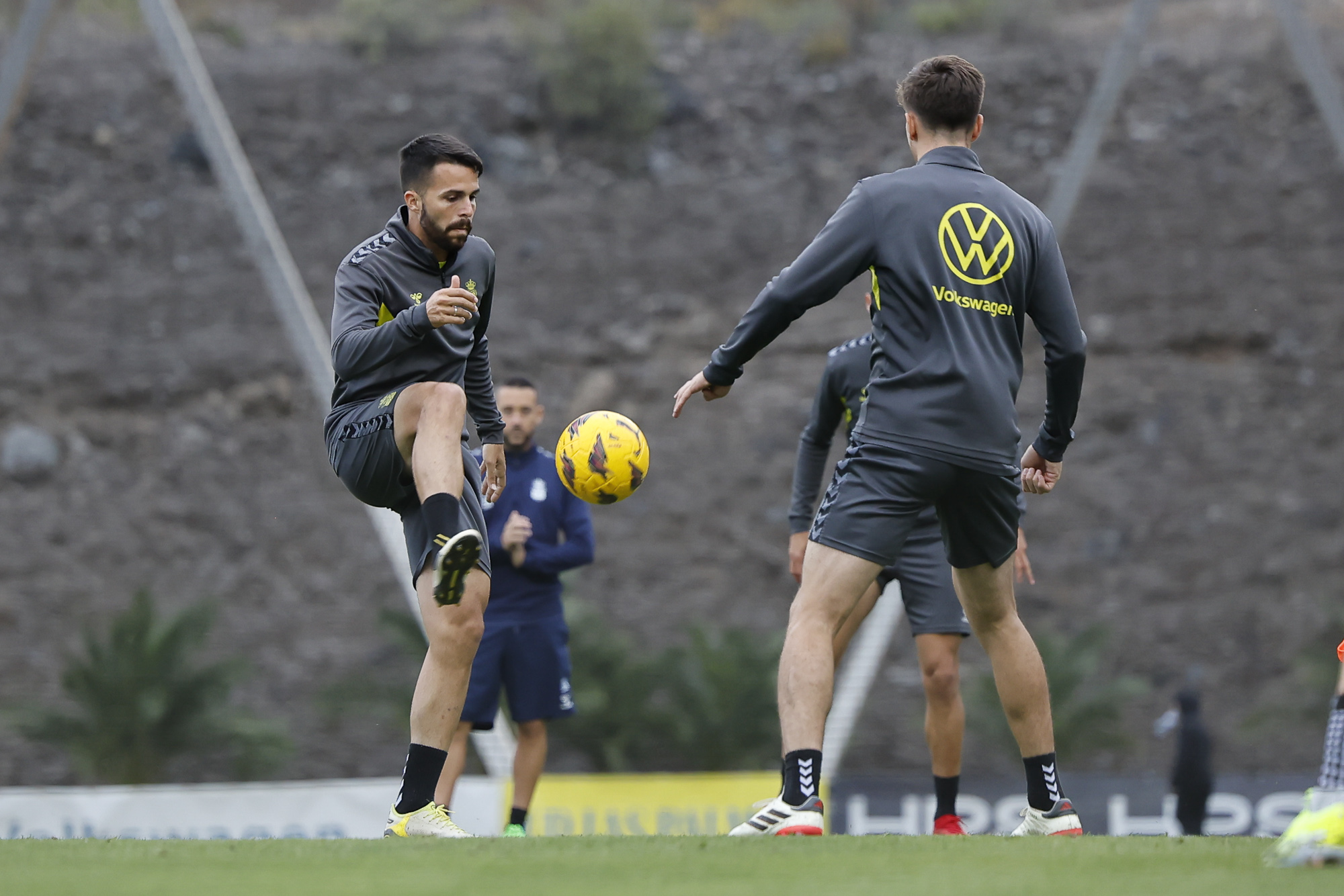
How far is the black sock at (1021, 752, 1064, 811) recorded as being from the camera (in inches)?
166

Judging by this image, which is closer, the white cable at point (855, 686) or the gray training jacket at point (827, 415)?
the gray training jacket at point (827, 415)

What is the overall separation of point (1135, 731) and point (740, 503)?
4580mm

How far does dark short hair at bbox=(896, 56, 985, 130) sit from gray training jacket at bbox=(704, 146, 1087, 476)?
5.8 inches

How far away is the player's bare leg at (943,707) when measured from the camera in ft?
18.4

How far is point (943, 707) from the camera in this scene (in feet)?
18.4

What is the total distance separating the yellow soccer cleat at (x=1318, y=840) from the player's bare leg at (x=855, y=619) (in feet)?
8.26

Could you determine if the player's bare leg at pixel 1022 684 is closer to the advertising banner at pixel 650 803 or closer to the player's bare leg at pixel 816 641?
the player's bare leg at pixel 816 641

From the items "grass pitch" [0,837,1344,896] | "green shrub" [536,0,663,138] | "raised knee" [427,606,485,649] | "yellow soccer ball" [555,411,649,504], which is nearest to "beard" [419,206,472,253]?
"yellow soccer ball" [555,411,649,504]

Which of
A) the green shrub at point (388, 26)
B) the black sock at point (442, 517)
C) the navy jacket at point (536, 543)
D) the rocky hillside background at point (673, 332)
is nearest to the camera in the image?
the black sock at point (442, 517)

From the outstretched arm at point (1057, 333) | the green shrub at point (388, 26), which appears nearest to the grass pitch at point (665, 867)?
the outstretched arm at point (1057, 333)

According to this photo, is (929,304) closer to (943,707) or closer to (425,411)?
(425,411)

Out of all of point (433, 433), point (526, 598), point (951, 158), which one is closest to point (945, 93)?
point (951, 158)

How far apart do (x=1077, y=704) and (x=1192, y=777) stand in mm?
2244

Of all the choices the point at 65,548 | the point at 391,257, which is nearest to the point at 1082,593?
the point at 65,548
